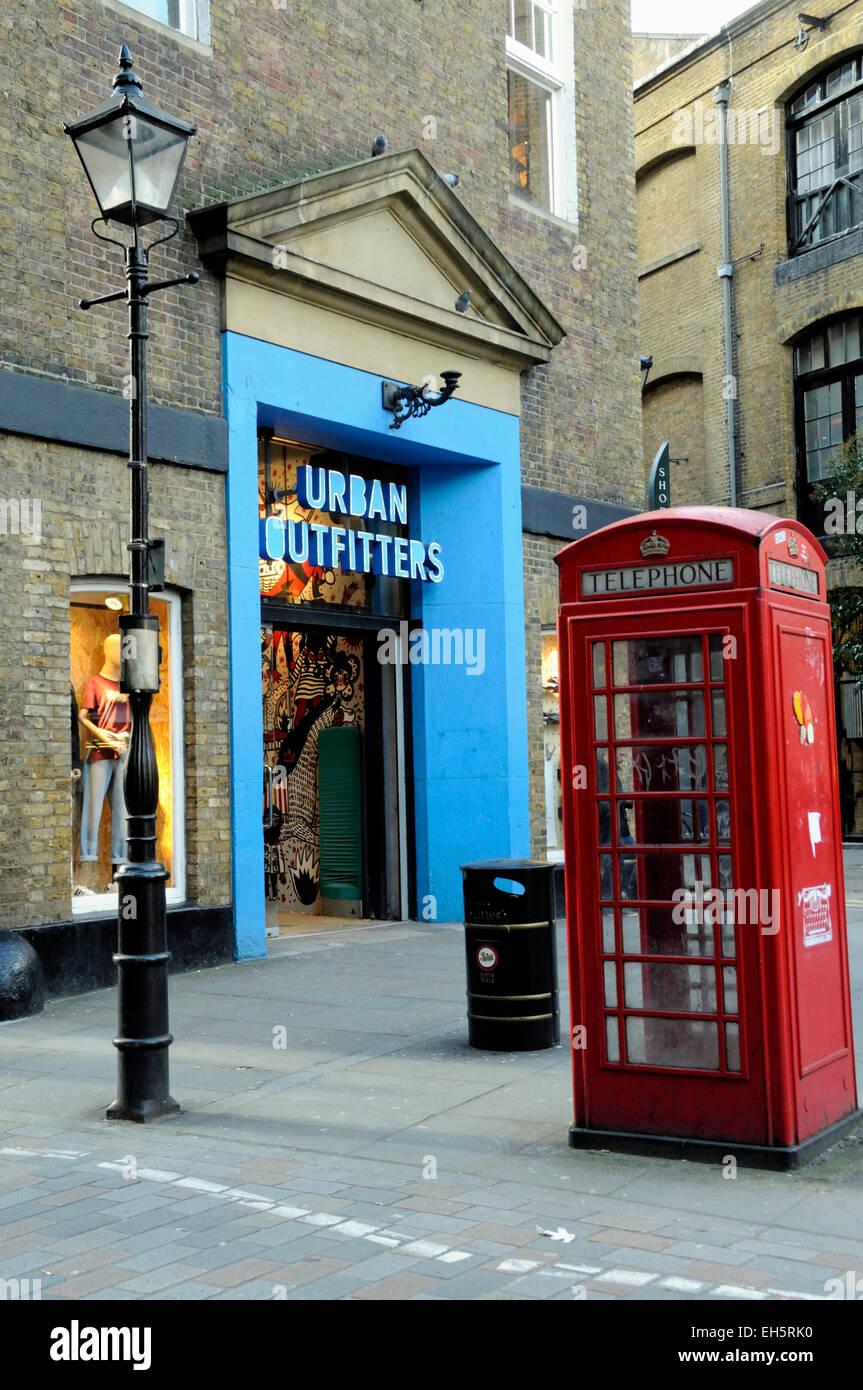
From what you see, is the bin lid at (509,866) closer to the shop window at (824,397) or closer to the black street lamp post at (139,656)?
the black street lamp post at (139,656)

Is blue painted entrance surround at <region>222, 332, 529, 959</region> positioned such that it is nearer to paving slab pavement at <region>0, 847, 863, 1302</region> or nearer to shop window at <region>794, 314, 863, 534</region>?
paving slab pavement at <region>0, 847, 863, 1302</region>

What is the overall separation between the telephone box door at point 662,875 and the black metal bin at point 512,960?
6.61ft

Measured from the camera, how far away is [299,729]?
14359mm

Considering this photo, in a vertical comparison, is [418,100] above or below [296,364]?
above

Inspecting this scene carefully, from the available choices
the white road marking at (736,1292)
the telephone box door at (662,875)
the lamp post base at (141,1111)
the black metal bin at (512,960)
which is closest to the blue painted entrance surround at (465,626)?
the black metal bin at (512,960)

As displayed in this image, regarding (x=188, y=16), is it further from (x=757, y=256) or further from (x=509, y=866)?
(x=757, y=256)

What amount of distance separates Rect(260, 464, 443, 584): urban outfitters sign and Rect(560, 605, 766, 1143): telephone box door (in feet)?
22.6

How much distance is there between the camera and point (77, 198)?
10.6 m

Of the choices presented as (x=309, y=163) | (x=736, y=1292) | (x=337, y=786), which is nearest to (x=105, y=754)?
(x=337, y=786)

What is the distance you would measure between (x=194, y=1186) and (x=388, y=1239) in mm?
1056

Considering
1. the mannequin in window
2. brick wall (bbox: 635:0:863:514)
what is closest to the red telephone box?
the mannequin in window

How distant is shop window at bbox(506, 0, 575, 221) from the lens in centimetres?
1566

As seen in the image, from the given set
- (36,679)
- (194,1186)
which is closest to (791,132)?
(36,679)
